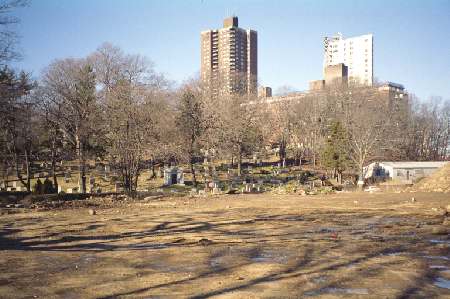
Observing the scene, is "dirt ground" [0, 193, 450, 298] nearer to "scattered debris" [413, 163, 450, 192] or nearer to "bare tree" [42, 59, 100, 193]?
"scattered debris" [413, 163, 450, 192]

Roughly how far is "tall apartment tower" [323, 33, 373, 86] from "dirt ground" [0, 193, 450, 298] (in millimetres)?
133043

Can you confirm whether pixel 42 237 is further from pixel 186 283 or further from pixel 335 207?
pixel 335 207

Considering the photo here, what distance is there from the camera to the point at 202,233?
14.7 metres

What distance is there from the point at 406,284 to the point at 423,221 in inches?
397

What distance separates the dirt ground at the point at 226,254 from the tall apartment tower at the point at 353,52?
133 meters

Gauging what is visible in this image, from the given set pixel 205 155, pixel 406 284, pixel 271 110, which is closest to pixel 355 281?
pixel 406 284

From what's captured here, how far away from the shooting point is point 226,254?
11133mm

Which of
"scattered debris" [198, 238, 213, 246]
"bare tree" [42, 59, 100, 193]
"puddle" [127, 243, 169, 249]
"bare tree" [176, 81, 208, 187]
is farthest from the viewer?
"bare tree" [176, 81, 208, 187]

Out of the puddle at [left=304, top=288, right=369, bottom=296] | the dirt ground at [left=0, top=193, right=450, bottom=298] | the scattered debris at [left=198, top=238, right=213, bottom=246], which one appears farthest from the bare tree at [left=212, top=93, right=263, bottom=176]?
the puddle at [left=304, top=288, right=369, bottom=296]

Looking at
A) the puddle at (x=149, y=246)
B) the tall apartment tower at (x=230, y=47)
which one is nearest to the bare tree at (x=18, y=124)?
the puddle at (x=149, y=246)

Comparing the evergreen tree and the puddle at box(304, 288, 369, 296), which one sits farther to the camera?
the evergreen tree

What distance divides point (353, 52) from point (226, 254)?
152800 millimetres

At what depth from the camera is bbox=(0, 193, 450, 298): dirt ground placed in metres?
8.07

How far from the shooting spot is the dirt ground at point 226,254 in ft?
26.5
